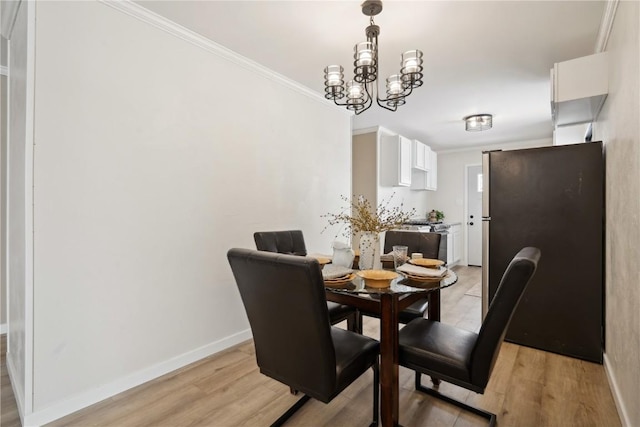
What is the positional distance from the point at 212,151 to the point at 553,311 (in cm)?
300

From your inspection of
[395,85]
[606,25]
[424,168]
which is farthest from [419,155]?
[395,85]

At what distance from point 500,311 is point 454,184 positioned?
5663 millimetres

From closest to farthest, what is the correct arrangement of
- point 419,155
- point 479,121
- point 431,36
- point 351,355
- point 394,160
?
point 351,355 < point 431,36 < point 479,121 < point 394,160 < point 419,155

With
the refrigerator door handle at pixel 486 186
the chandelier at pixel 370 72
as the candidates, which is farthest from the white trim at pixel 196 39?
the refrigerator door handle at pixel 486 186

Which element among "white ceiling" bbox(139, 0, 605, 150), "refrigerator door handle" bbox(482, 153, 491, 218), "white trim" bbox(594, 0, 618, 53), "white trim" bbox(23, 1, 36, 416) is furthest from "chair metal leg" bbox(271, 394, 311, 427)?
"white trim" bbox(594, 0, 618, 53)

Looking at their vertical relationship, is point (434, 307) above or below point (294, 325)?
below

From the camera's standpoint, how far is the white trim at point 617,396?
1.60 metres

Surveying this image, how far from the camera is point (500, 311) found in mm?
1255

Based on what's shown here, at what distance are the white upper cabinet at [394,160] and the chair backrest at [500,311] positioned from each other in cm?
341

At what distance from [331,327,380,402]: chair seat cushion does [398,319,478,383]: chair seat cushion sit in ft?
0.48

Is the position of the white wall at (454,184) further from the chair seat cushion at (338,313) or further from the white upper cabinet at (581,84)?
the chair seat cushion at (338,313)

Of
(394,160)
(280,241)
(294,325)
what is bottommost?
(294,325)

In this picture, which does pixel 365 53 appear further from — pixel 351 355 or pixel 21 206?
pixel 21 206

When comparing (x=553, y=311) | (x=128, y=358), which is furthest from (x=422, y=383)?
(x=128, y=358)
